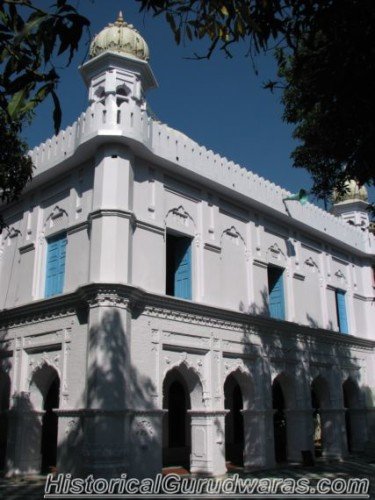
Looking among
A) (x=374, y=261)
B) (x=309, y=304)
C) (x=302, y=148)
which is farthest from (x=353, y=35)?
(x=374, y=261)

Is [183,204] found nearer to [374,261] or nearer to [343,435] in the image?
[343,435]

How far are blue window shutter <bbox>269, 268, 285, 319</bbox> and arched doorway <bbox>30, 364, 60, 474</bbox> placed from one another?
643 cm

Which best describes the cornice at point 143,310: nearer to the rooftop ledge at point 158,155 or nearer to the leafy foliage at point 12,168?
the leafy foliage at point 12,168

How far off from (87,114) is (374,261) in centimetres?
1377

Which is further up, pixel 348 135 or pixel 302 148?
pixel 302 148

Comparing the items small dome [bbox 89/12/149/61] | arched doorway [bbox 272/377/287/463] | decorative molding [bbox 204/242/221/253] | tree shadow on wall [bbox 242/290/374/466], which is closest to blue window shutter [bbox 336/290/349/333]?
tree shadow on wall [bbox 242/290/374/466]

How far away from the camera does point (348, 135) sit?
740 cm

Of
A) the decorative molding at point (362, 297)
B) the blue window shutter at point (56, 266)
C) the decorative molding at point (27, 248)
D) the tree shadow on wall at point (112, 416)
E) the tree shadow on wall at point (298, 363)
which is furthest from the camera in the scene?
the decorative molding at point (362, 297)

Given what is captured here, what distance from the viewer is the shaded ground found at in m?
10.6

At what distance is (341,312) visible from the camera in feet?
63.6

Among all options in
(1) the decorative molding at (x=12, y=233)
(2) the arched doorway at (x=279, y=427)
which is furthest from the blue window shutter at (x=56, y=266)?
(2) the arched doorway at (x=279, y=427)

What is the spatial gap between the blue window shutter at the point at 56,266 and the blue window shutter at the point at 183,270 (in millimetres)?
2762

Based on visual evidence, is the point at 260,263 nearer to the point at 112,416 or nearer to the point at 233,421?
the point at 233,421

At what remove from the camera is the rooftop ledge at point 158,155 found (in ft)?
39.9
